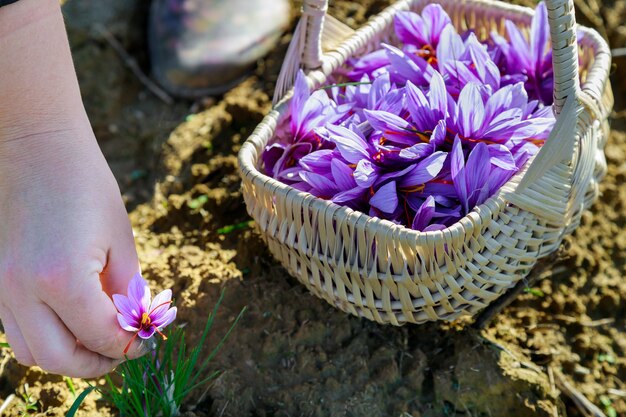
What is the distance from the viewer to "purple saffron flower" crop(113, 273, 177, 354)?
105cm

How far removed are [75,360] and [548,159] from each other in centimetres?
79

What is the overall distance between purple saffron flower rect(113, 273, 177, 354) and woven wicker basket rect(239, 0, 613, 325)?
0.87 ft

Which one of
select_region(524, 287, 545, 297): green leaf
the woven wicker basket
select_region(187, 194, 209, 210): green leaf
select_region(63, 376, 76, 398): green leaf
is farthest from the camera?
select_region(187, 194, 209, 210): green leaf

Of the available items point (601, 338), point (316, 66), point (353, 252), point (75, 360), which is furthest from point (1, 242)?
point (601, 338)

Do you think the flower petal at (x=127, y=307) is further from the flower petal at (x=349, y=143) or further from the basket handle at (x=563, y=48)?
the basket handle at (x=563, y=48)

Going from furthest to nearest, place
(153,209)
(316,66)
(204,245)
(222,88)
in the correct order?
1. (222,88)
2. (153,209)
3. (204,245)
4. (316,66)

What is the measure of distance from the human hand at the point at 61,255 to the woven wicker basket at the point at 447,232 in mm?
273

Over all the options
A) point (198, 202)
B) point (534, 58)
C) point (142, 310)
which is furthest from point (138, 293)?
point (534, 58)

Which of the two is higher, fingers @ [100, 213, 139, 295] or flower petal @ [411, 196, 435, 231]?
flower petal @ [411, 196, 435, 231]

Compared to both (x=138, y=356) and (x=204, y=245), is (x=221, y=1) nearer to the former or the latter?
(x=204, y=245)

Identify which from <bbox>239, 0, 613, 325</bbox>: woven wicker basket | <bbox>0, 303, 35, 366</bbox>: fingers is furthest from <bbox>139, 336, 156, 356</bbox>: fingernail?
<bbox>239, 0, 613, 325</bbox>: woven wicker basket

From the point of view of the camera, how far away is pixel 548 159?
3.73 ft

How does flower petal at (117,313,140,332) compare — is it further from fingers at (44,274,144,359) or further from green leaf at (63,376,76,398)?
green leaf at (63,376,76,398)

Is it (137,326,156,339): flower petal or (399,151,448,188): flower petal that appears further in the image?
(399,151,448,188): flower petal
